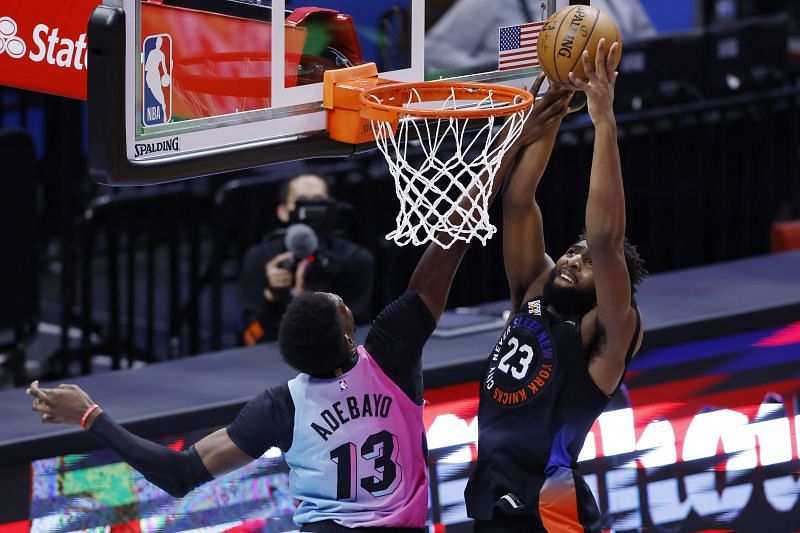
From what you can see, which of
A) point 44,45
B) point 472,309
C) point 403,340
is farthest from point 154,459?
point 472,309

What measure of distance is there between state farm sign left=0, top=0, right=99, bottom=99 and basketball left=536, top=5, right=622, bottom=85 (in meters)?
1.42

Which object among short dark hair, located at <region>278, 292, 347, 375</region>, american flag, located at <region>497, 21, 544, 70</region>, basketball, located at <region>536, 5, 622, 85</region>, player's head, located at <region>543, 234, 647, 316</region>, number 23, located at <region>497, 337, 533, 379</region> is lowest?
number 23, located at <region>497, 337, 533, 379</region>

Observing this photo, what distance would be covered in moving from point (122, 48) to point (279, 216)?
134 inches

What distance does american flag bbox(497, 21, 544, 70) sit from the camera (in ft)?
17.0

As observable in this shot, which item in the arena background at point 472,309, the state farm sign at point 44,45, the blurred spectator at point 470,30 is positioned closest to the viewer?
the state farm sign at point 44,45

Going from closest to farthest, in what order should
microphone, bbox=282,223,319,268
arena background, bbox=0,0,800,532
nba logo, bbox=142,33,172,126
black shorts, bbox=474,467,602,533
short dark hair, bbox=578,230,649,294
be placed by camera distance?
nba logo, bbox=142,33,172,126 → black shorts, bbox=474,467,602,533 → short dark hair, bbox=578,230,649,294 → arena background, bbox=0,0,800,532 → microphone, bbox=282,223,319,268

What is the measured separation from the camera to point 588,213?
443 centimetres

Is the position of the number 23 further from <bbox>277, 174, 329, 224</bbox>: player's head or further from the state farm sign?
<bbox>277, 174, 329, 224</bbox>: player's head

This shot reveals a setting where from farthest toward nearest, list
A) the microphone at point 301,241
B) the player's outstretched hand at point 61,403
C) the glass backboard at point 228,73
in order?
the microphone at point 301,241
the player's outstretched hand at point 61,403
the glass backboard at point 228,73

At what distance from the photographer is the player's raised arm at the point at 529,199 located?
15.9 feet

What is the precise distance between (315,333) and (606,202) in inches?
36.6

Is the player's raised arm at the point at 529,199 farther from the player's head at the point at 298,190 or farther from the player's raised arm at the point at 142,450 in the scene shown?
the player's head at the point at 298,190

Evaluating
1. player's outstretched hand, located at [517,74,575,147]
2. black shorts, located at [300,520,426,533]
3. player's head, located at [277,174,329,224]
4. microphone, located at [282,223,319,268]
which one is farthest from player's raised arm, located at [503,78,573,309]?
player's head, located at [277,174,329,224]

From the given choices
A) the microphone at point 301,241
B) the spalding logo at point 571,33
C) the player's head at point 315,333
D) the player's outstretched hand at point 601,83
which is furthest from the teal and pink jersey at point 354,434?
the microphone at point 301,241
